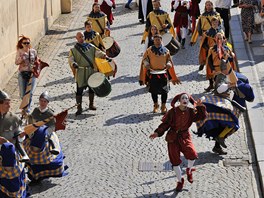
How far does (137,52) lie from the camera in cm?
2297

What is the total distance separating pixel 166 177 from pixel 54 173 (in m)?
1.80

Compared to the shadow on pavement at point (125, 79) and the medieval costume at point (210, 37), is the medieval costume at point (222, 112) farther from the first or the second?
the shadow on pavement at point (125, 79)

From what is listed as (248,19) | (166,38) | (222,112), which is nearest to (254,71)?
(166,38)

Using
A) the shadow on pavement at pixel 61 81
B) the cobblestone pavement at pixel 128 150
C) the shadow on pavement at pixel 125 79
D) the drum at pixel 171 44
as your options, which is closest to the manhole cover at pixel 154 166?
the cobblestone pavement at pixel 128 150

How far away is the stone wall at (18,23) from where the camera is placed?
66.7ft

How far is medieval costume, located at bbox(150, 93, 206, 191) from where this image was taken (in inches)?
526

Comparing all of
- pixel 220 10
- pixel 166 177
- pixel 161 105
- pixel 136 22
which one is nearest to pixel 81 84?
pixel 161 105

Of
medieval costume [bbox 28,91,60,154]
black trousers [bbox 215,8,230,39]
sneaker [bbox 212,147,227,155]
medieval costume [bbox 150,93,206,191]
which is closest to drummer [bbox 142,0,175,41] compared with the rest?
black trousers [bbox 215,8,230,39]

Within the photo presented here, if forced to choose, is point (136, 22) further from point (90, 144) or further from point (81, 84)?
point (90, 144)

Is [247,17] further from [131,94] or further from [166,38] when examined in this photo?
[131,94]

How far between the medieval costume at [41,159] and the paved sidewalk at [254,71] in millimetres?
3206

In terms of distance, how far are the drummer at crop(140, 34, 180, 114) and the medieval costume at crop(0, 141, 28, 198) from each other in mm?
5579

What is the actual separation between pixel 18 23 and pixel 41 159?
9.29 metres

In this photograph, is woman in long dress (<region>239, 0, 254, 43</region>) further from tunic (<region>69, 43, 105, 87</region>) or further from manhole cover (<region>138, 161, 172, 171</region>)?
manhole cover (<region>138, 161, 172, 171</region>)
